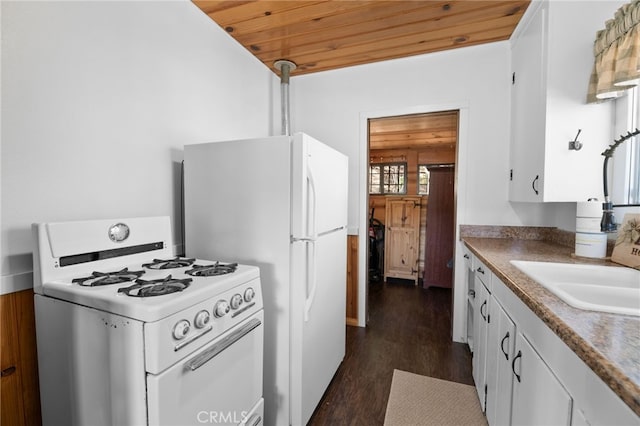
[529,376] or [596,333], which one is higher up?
[596,333]

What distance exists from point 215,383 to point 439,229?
11.8 feet

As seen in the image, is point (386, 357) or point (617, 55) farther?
point (386, 357)

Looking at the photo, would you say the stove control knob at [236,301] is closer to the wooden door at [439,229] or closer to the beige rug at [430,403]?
the beige rug at [430,403]

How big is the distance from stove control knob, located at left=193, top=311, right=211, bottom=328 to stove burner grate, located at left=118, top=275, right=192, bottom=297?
4.3 inches

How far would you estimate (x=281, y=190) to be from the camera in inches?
57.5

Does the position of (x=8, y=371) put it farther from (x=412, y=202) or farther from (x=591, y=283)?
(x=412, y=202)

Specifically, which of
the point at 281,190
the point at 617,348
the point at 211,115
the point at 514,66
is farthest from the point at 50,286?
the point at 514,66

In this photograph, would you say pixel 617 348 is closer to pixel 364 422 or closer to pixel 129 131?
pixel 364 422

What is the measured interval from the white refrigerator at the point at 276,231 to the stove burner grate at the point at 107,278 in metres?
0.48

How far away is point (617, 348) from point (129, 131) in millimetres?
1946

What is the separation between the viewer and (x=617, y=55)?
4.56 feet

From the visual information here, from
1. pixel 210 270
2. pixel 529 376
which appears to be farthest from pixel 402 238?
pixel 210 270

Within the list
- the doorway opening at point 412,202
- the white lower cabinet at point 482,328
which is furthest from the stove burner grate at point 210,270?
the doorway opening at point 412,202

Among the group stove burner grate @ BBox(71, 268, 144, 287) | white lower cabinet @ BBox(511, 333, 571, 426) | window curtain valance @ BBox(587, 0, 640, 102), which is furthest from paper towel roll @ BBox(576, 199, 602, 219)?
stove burner grate @ BBox(71, 268, 144, 287)
